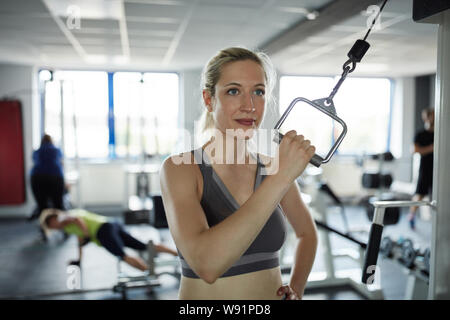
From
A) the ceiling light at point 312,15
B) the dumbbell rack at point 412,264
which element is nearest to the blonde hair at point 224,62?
the dumbbell rack at point 412,264

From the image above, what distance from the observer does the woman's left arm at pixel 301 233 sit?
34.4 inches

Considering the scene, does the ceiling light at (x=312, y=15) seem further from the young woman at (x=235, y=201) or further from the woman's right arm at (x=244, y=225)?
the woman's right arm at (x=244, y=225)

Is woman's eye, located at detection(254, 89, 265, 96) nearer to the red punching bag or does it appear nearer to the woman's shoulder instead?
the woman's shoulder

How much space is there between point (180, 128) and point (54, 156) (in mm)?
2463

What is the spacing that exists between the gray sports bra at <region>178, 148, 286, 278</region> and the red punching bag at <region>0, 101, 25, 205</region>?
5593 mm

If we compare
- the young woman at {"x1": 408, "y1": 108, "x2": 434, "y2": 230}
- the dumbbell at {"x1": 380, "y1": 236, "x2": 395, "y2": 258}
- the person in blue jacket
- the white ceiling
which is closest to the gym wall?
the white ceiling

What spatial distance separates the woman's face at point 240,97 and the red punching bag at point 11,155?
564 centimetres

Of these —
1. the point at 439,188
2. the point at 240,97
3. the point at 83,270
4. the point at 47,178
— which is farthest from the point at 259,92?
the point at 47,178

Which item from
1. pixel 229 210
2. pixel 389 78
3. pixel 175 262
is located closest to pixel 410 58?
pixel 389 78

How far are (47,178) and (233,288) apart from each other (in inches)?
151

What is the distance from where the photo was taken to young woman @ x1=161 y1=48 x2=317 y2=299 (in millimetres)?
573

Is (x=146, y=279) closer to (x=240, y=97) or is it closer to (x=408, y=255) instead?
(x=408, y=255)
